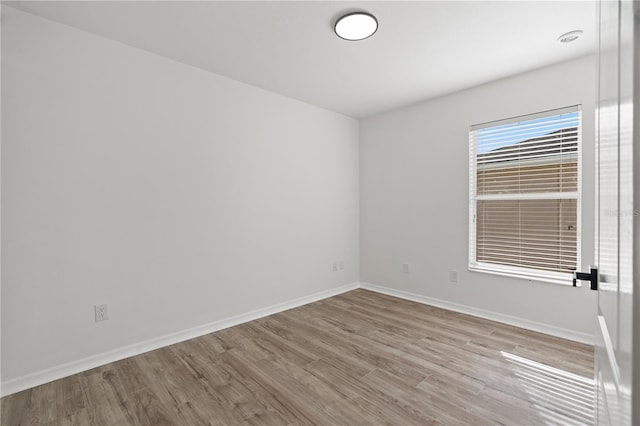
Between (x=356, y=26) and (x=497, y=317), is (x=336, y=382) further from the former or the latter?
(x=356, y=26)

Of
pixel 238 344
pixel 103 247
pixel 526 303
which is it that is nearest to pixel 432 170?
pixel 526 303

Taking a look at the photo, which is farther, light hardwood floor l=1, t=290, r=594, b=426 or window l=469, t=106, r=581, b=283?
window l=469, t=106, r=581, b=283

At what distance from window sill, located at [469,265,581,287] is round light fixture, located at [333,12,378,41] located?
2.68m

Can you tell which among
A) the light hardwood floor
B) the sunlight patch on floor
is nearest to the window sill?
the light hardwood floor

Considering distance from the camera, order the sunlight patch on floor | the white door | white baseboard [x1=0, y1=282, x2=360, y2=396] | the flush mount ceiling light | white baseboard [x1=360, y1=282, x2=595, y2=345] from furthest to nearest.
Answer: white baseboard [x1=360, y1=282, x2=595, y2=345], the flush mount ceiling light, white baseboard [x1=0, y1=282, x2=360, y2=396], the sunlight patch on floor, the white door

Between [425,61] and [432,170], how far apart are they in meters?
1.37

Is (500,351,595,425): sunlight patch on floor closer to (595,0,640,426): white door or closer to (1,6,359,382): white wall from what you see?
(595,0,640,426): white door

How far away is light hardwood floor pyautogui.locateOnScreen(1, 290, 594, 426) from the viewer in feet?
5.73

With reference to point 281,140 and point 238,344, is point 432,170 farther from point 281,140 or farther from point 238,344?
point 238,344

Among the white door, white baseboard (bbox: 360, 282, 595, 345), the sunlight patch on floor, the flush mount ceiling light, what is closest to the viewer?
the white door

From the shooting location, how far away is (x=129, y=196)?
250 centimetres

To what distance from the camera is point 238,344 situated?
267 centimetres

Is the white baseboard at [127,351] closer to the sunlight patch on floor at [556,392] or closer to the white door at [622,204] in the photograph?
the sunlight patch on floor at [556,392]

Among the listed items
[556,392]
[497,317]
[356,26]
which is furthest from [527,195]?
[356,26]
